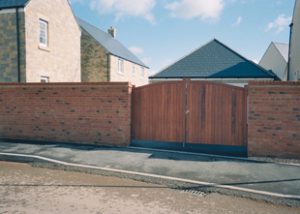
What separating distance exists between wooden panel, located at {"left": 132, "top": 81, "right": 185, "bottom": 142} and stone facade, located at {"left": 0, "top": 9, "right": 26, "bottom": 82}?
7.66m

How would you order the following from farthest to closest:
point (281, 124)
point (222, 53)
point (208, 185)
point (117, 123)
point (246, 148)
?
point (222, 53), point (117, 123), point (246, 148), point (281, 124), point (208, 185)

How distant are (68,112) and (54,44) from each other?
8075 millimetres

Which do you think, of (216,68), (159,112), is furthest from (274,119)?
(216,68)

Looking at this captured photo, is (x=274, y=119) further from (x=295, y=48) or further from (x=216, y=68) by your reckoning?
(x=295, y=48)

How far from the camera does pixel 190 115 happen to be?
346 inches

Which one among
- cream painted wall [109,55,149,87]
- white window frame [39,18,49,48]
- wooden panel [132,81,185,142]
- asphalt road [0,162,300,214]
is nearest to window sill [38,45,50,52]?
white window frame [39,18,49,48]

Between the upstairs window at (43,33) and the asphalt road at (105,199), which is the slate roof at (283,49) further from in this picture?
the asphalt road at (105,199)

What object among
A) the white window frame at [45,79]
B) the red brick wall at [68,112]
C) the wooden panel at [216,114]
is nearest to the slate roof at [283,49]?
the wooden panel at [216,114]

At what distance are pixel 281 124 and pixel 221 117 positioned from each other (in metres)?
1.77

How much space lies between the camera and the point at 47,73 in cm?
1530

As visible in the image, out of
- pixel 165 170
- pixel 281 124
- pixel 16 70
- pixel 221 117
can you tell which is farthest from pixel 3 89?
pixel 281 124

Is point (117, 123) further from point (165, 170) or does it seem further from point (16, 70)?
point (16, 70)

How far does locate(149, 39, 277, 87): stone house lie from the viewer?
14.7 meters

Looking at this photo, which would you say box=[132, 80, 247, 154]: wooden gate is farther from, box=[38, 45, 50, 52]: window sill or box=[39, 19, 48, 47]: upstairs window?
box=[39, 19, 48, 47]: upstairs window
